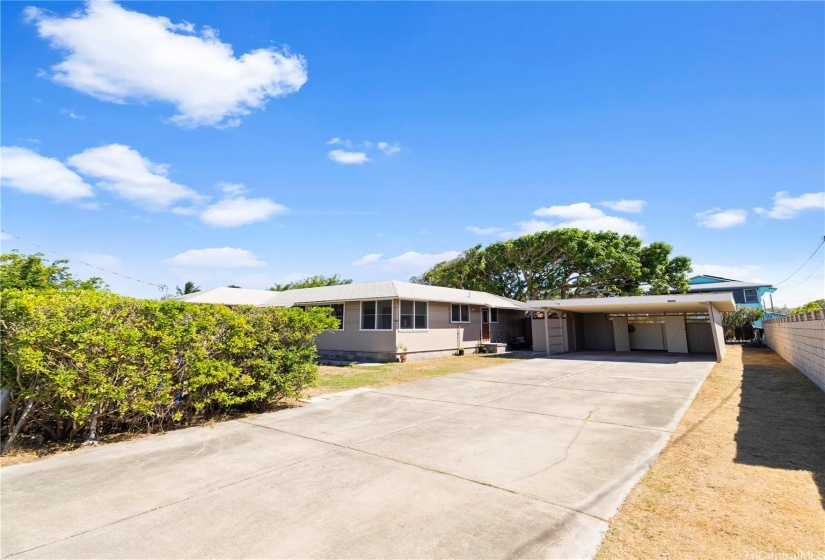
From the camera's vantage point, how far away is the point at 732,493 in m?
3.58

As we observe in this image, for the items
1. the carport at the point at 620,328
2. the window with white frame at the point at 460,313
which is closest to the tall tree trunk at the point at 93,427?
the window with white frame at the point at 460,313

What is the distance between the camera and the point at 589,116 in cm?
1225

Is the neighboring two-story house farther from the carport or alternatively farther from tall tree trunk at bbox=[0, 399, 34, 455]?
tall tree trunk at bbox=[0, 399, 34, 455]

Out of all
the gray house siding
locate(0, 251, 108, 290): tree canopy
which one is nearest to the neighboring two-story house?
the gray house siding

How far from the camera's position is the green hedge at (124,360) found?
188 inches

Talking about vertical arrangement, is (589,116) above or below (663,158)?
above

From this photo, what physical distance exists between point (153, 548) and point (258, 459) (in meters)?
1.99

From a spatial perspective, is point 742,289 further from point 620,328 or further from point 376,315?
point 376,315

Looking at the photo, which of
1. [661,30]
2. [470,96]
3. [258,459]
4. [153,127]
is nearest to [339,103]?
[470,96]

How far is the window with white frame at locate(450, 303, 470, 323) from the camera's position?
65.5 ft

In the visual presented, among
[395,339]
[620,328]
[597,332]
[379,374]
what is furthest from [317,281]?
[379,374]

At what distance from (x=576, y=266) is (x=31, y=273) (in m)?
32.4

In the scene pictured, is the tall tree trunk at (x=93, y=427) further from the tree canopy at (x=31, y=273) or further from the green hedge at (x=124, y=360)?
the tree canopy at (x=31, y=273)

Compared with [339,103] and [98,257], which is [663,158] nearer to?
[339,103]
